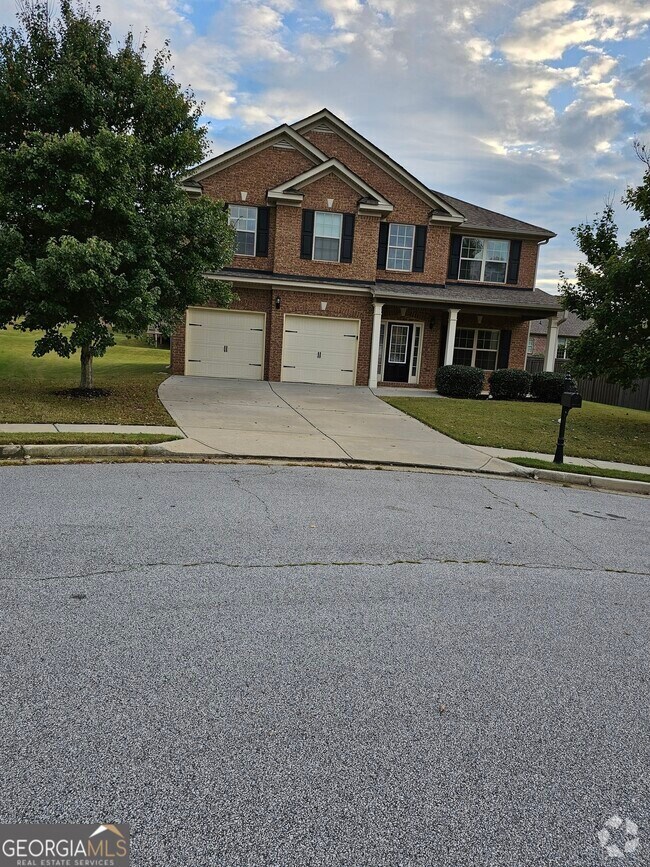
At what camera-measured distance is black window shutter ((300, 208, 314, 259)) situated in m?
20.4

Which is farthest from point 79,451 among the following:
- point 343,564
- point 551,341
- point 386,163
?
point 551,341

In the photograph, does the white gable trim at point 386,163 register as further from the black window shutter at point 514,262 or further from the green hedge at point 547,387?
the green hedge at point 547,387

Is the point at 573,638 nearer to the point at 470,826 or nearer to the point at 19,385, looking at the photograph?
the point at 470,826

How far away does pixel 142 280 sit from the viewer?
38.6 feet

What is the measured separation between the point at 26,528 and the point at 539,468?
7.75m

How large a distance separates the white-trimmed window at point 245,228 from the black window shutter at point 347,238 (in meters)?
3.08

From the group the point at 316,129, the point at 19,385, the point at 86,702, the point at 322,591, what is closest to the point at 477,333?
the point at 316,129

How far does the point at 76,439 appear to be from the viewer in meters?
8.84

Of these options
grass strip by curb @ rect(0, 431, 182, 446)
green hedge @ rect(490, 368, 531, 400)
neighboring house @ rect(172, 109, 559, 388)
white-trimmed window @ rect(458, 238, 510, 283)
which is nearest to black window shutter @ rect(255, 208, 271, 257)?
neighboring house @ rect(172, 109, 559, 388)

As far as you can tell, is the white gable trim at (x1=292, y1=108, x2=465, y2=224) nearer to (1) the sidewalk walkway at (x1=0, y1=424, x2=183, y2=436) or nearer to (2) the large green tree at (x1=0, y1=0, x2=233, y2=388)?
(2) the large green tree at (x1=0, y1=0, x2=233, y2=388)

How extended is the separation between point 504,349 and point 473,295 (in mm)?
2800

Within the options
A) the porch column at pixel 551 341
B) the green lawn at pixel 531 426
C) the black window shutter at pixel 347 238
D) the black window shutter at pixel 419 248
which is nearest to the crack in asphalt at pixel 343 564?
the green lawn at pixel 531 426

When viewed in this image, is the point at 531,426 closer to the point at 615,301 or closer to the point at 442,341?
the point at 615,301

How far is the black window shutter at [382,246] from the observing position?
2147cm
